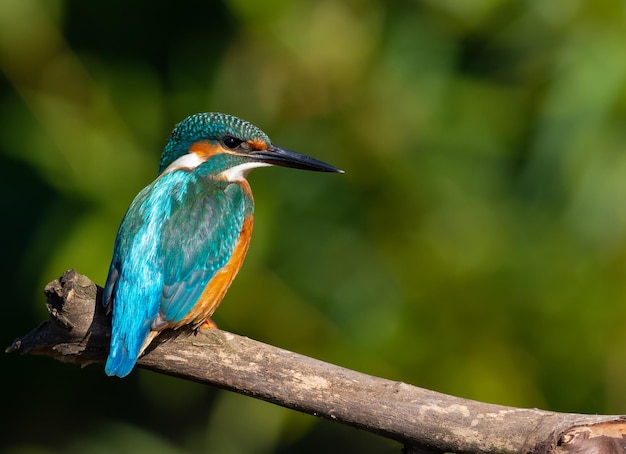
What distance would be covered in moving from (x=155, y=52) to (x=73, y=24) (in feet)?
1.26

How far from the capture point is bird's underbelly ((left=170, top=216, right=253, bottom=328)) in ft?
8.24

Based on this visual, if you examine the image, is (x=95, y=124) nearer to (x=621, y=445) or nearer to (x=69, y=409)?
(x=69, y=409)

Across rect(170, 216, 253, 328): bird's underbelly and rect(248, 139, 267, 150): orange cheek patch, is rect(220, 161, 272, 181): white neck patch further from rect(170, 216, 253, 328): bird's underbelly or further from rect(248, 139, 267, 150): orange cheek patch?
rect(170, 216, 253, 328): bird's underbelly

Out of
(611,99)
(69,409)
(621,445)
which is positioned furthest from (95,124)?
(621,445)

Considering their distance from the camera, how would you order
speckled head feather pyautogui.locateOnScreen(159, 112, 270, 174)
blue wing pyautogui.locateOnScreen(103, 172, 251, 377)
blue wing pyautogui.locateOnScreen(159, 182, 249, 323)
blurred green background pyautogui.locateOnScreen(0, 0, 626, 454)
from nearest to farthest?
blue wing pyautogui.locateOnScreen(103, 172, 251, 377) → blue wing pyautogui.locateOnScreen(159, 182, 249, 323) → speckled head feather pyautogui.locateOnScreen(159, 112, 270, 174) → blurred green background pyautogui.locateOnScreen(0, 0, 626, 454)

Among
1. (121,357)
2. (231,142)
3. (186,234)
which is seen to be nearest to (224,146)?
(231,142)

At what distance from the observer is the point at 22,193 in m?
3.96

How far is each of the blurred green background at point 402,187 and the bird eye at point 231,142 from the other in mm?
673

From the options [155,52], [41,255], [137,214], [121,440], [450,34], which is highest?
[450,34]

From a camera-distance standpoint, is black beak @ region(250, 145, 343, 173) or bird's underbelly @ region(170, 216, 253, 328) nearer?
bird's underbelly @ region(170, 216, 253, 328)

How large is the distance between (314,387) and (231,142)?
918 millimetres

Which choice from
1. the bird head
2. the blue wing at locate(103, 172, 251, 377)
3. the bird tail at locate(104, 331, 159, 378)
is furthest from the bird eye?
the bird tail at locate(104, 331, 159, 378)

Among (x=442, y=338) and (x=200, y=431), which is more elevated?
(x=442, y=338)

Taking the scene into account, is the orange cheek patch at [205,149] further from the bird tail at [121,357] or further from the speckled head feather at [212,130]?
the bird tail at [121,357]
